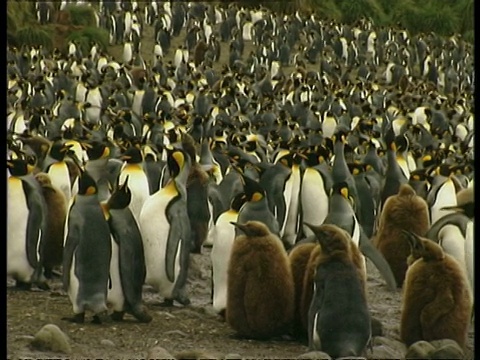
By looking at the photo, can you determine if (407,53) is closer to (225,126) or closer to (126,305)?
(225,126)

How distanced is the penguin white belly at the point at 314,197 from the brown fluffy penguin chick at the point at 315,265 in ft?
6.62

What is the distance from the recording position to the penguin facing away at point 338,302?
3.74m

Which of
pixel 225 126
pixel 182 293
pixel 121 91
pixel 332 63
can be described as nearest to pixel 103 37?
pixel 332 63

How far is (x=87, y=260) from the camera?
14.2 ft

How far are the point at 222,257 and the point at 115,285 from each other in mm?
548

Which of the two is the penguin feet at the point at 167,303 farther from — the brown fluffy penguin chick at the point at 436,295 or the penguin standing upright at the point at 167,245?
the brown fluffy penguin chick at the point at 436,295

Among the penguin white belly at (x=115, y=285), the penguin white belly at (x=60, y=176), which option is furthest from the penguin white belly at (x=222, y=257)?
the penguin white belly at (x=60, y=176)

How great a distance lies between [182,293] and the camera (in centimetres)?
489

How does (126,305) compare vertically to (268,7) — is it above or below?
below

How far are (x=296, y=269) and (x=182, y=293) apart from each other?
2.70ft

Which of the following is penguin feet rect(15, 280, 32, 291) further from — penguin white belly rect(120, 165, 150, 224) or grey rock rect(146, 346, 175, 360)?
grey rock rect(146, 346, 175, 360)

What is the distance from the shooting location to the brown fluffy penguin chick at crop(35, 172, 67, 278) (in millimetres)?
5113

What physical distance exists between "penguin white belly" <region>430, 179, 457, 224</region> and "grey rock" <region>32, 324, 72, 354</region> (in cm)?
287

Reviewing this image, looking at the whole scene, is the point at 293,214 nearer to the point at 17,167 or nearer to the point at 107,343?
the point at 17,167
